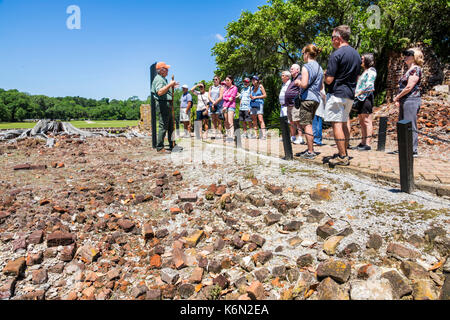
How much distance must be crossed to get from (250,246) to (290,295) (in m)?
0.74

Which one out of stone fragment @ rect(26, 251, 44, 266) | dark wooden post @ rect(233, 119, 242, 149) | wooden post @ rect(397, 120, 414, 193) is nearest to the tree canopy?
dark wooden post @ rect(233, 119, 242, 149)

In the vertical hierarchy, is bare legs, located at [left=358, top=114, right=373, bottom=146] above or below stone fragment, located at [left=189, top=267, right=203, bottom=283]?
above

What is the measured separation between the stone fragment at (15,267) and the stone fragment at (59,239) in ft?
1.01

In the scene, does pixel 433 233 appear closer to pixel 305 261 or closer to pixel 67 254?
pixel 305 261

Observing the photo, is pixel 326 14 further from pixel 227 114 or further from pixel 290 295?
pixel 290 295

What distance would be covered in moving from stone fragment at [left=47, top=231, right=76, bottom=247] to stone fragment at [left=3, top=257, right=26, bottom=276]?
12.2 inches

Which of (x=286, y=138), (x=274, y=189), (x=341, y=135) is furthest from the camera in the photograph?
(x=286, y=138)

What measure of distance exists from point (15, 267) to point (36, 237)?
484 mm

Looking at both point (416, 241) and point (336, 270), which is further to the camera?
point (416, 241)

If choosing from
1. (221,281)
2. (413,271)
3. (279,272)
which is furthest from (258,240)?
(413,271)

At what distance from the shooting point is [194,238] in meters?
3.15

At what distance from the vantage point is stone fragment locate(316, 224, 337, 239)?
113 inches

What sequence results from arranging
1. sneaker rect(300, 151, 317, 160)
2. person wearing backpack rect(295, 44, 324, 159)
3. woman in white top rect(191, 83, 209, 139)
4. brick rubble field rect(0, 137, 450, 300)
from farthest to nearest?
woman in white top rect(191, 83, 209, 139) < sneaker rect(300, 151, 317, 160) < person wearing backpack rect(295, 44, 324, 159) < brick rubble field rect(0, 137, 450, 300)

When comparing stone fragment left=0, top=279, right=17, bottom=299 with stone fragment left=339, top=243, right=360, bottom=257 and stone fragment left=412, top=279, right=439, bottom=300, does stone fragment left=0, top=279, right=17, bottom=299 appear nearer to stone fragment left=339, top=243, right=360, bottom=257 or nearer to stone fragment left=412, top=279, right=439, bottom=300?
stone fragment left=339, top=243, right=360, bottom=257
